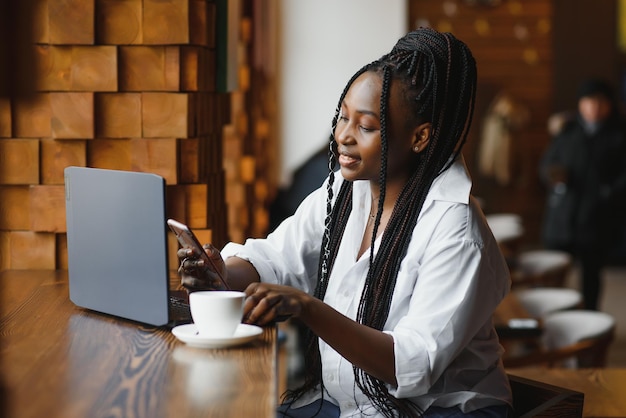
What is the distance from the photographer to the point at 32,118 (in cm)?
226

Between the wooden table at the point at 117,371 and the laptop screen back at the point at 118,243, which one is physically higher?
the laptop screen back at the point at 118,243

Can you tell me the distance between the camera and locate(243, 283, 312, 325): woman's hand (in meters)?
1.54

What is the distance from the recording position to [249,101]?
431 centimetres

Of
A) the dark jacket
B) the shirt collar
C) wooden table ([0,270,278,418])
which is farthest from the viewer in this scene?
the dark jacket

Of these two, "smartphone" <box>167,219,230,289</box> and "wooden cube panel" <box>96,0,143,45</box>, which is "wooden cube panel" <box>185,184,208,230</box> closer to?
"wooden cube panel" <box>96,0,143,45</box>

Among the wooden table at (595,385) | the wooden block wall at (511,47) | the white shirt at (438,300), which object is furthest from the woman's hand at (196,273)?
the wooden block wall at (511,47)

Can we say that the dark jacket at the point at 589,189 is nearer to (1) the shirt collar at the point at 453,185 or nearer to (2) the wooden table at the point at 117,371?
(1) the shirt collar at the point at 453,185

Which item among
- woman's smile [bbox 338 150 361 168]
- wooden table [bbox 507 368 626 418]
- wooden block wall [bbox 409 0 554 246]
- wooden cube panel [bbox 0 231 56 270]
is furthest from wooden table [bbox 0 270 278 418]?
wooden block wall [bbox 409 0 554 246]

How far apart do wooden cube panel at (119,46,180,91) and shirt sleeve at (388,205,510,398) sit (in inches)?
32.3

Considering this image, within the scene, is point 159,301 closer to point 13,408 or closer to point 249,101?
point 13,408

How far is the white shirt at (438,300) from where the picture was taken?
1.63m

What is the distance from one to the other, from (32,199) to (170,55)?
1.62ft

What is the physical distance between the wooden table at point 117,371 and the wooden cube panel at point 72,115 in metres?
0.62

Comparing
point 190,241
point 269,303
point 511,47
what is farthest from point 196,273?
point 511,47
